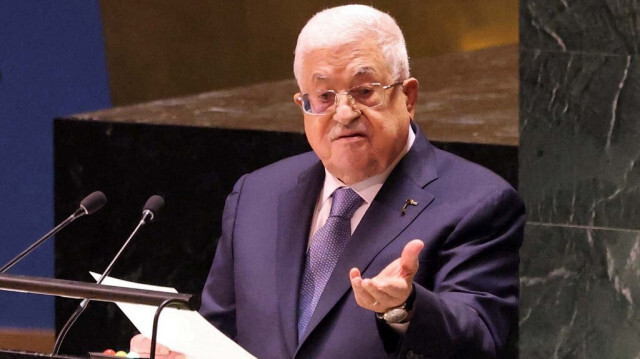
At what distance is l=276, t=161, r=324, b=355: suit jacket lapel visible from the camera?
277 centimetres

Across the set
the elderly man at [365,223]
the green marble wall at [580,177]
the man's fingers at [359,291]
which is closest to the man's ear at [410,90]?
the elderly man at [365,223]

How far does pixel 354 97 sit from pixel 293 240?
0.36 metres

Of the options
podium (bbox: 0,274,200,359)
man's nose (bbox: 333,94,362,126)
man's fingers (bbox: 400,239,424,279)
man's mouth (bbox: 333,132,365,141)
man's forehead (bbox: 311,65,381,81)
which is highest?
man's forehead (bbox: 311,65,381,81)

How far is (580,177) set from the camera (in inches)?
152

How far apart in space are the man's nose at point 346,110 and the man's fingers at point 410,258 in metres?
0.48

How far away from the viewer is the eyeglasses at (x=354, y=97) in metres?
2.72

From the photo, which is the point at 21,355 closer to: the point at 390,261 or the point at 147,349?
the point at 147,349

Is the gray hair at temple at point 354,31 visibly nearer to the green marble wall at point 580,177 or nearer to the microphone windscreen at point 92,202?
A: the microphone windscreen at point 92,202

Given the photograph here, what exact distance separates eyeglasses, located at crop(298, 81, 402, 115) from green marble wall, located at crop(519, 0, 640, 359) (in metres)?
1.17

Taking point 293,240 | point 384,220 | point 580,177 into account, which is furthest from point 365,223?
point 580,177

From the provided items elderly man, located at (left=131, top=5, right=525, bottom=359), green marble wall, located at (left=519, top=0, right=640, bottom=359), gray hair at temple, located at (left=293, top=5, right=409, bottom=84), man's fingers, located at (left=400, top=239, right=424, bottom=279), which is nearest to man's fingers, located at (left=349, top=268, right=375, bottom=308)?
man's fingers, located at (left=400, top=239, right=424, bottom=279)

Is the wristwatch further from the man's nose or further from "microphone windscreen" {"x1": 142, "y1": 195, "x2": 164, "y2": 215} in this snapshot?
"microphone windscreen" {"x1": 142, "y1": 195, "x2": 164, "y2": 215}

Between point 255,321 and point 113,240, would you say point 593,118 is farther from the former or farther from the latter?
point 113,240

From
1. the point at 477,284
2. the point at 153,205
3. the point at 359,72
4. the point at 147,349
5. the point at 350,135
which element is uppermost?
the point at 359,72
